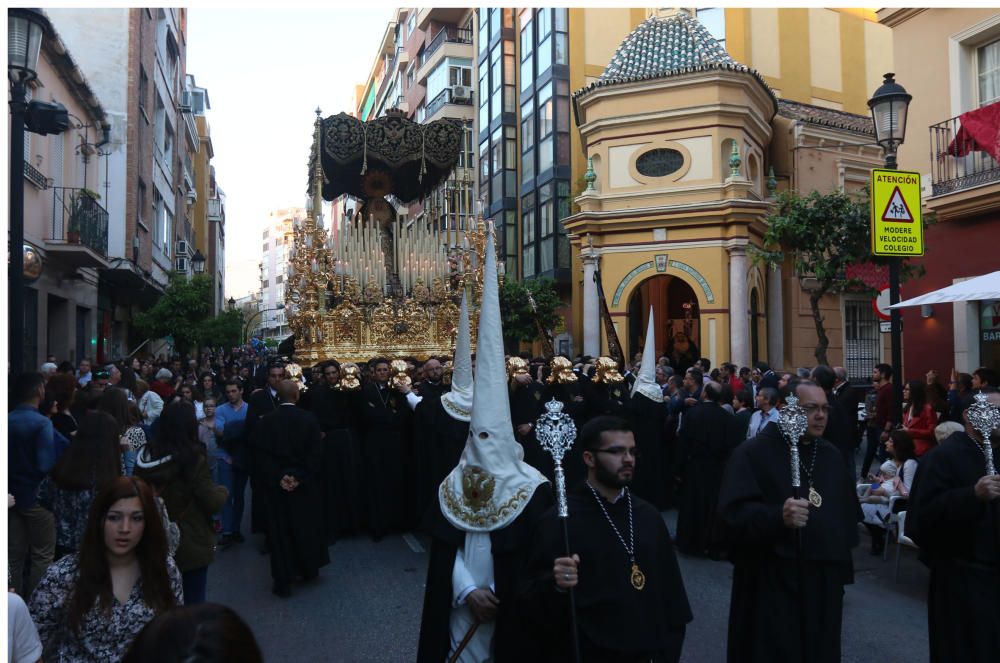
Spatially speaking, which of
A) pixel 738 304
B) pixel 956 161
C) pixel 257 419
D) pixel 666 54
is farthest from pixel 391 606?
pixel 666 54

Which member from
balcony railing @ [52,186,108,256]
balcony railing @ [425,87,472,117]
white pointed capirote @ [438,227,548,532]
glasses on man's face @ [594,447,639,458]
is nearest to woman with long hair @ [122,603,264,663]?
glasses on man's face @ [594,447,639,458]

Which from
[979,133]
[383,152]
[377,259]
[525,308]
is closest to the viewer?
[979,133]

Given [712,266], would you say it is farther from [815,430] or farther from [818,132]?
[815,430]

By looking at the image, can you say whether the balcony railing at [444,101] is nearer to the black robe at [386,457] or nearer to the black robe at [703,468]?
the black robe at [386,457]

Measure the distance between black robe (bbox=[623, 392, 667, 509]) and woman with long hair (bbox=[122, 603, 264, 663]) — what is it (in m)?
8.20

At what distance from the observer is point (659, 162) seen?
22.1 m

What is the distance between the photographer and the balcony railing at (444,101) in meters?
35.8

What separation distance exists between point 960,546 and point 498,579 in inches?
94.1

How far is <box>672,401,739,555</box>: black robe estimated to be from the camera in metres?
7.95

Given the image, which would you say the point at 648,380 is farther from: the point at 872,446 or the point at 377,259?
the point at 377,259

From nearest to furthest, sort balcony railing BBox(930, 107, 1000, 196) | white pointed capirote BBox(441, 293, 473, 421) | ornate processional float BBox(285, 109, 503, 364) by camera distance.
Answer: white pointed capirote BBox(441, 293, 473, 421), balcony railing BBox(930, 107, 1000, 196), ornate processional float BBox(285, 109, 503, 364)

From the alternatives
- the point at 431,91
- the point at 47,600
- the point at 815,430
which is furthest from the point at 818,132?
the point at 47,600

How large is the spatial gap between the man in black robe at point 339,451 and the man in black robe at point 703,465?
3.43 m

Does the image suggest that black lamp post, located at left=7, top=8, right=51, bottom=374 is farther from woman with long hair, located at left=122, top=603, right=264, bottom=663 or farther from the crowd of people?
woman with long hair, located at left=122, top=603, right=264, bottom=663
